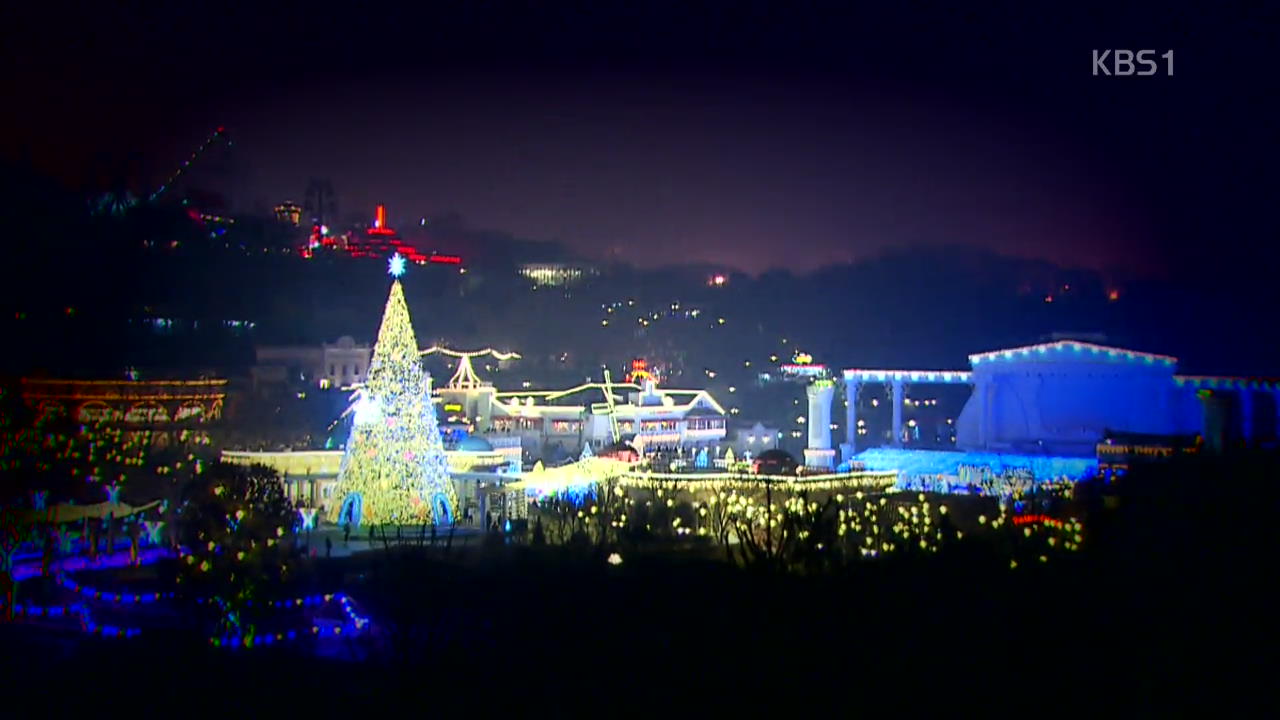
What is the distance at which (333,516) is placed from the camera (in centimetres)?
1875

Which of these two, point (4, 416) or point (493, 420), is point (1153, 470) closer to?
point (4, 416)

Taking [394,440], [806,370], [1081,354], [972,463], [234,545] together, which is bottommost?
[234,545]

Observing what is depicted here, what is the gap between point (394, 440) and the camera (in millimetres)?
17828

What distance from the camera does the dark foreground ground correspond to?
8586 millimetres

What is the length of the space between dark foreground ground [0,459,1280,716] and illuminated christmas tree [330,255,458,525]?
225 inches

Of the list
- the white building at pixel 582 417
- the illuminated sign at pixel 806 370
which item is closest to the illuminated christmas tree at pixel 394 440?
the white building at pixel 582 417

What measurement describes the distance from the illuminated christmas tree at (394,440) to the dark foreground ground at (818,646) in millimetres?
5719

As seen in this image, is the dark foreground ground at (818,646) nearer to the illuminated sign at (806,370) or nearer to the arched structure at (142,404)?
the arched structure at (142,404)

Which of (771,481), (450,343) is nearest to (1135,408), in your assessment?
(771,481)

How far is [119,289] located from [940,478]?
19135mm

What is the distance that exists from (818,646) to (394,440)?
9265 mm

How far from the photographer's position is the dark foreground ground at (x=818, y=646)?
28.2ft

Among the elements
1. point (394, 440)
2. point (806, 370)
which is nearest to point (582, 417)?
point (806, 370)

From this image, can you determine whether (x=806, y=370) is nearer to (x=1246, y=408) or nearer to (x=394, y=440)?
(x=1246, y=408)
